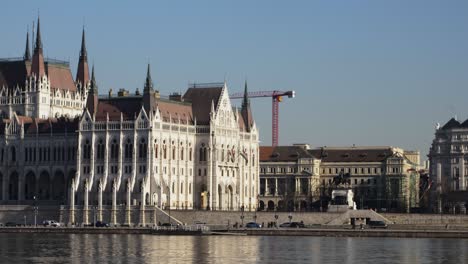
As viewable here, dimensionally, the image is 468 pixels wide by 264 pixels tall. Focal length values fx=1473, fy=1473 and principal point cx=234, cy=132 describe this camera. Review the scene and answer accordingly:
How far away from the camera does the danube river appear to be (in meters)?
121

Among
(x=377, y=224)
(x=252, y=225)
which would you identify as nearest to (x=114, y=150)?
(x=252, y=225)

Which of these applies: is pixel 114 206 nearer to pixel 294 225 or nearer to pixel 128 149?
pixel 128 149

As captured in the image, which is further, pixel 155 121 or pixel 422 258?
pixel 155 121

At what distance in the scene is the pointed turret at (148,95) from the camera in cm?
19625

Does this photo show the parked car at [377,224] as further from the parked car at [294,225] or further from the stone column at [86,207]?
the stone column at [86,207]

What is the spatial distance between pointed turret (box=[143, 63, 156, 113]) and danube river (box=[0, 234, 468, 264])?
3319 cm

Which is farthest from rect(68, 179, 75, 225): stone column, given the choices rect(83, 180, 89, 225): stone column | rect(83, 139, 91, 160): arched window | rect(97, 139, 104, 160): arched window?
rect(97, 139, 104, 160): arched window

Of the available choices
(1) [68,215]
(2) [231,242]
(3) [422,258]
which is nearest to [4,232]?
(1) [68,215]

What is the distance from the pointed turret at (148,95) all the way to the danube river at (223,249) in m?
33.2

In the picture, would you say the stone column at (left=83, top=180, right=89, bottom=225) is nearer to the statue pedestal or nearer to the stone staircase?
the stone staircase

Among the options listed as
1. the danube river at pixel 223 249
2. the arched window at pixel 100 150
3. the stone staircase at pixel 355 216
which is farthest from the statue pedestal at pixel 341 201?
the arched window at pixel 100 150

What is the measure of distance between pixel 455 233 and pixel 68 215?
54357 mm

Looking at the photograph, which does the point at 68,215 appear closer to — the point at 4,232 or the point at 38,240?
the point at 4,232

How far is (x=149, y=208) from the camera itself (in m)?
190
